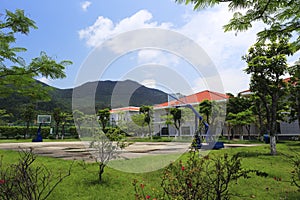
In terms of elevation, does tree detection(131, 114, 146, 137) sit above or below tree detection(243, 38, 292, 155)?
below

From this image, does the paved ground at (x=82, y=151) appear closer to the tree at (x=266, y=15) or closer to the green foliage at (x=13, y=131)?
the tree at (x=266, y=15)

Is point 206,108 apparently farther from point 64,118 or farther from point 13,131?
point 13,131

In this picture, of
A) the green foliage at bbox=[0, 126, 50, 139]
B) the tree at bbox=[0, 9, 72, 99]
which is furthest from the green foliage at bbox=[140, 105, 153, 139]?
the tree at bbox=[0, 9, 72, 99]

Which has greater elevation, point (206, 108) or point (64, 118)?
point (206, 108)

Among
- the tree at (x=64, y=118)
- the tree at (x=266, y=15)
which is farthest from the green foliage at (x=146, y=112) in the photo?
the tree at (x=266, y=15)

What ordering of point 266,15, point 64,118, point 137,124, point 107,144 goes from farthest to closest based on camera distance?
point 64,118 → point 137,124 → point 107,144 → point 266,15

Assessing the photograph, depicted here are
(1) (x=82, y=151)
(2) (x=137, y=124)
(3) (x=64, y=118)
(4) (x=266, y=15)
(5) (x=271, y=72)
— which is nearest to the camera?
(4) (x=266, y=15)

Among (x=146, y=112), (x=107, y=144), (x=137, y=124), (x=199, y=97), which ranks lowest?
(x=107, y=144)

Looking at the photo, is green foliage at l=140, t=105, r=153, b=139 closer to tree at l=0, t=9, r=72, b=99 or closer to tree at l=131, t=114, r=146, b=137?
tree at l=131, t=114, r=146, b=137

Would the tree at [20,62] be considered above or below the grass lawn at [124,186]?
above

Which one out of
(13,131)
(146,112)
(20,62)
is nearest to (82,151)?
(20,62)

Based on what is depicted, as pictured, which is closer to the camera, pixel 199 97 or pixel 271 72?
pixel 271 72

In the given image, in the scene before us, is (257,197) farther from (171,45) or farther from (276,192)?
(171,45)

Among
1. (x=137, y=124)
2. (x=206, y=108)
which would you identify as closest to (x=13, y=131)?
(x=137, y=124)
